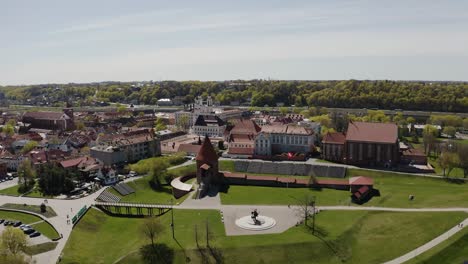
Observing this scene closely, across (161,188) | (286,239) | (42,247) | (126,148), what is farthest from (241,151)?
(42,247)

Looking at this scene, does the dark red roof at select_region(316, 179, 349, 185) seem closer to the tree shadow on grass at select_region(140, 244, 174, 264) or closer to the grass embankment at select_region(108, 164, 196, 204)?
the grass embankment at select_region(108, 164, 196, 204)

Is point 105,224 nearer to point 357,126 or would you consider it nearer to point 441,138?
point 357,126

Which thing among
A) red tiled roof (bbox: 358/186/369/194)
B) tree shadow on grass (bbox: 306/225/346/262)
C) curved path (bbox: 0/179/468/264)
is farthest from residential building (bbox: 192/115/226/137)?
tree shadow on grass (bbox: 306/225/346/262)

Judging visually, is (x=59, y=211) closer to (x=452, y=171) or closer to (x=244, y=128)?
(x=244, y=128)

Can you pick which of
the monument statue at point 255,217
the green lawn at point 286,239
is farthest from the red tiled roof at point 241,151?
the monument statue at point 255,217

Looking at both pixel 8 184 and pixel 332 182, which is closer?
pixel 332 182

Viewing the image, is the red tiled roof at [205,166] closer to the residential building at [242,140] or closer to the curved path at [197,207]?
the curved path at [197,207]

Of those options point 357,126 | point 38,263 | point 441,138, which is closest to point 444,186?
point 357,126
